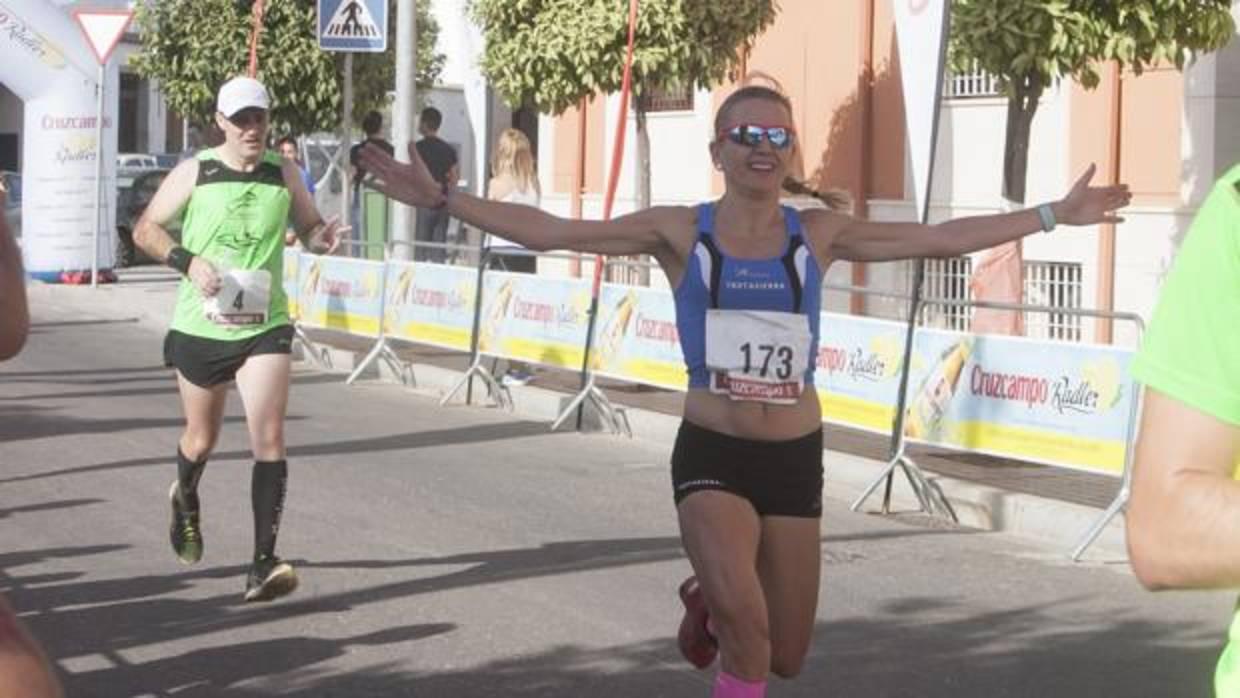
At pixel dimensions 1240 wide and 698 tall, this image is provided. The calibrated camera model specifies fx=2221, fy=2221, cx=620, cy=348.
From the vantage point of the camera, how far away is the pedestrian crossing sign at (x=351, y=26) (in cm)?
1947

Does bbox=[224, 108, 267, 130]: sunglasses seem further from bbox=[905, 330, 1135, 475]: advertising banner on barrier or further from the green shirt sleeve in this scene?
the green shirt sleeve

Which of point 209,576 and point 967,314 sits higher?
point 967,314

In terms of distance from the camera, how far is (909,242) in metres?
6.48

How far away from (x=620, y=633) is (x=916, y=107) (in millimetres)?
4319

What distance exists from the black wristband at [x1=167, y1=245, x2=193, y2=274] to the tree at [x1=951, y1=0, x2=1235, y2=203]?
21.6ft

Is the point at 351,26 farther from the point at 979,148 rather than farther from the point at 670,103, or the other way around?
the point at 670,103

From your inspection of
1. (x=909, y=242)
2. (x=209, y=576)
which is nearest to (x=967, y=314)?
(x=209, y=576)

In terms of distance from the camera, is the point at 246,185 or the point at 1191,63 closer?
the point at 246,185

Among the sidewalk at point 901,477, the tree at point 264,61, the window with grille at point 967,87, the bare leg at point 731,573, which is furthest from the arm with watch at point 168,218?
the tree at point 264,61

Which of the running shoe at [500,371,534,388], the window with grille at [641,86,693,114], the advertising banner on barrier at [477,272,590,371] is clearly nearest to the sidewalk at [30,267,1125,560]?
the running shoe at [500,371,534,388]

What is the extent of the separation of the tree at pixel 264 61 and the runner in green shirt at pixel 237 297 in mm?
17946

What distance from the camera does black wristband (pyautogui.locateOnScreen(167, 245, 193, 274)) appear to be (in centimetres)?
875

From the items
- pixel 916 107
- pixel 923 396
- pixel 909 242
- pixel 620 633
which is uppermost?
pixel 916 107

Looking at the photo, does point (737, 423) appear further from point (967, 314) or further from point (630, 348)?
point (967, 314)
